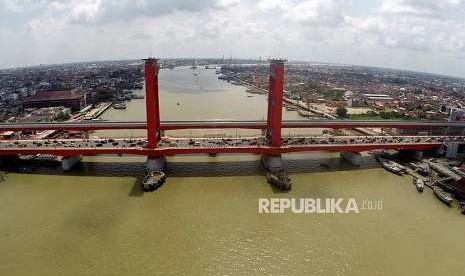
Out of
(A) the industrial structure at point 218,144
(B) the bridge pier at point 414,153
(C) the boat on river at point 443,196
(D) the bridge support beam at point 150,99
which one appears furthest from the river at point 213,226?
(B) the bridge pier at point 414,153

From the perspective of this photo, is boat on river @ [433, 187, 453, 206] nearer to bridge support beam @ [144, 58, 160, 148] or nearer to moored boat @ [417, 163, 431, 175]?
moored boat @ [417, 163, 431, 175]

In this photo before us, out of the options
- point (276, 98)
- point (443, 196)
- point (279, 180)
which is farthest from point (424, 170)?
point (276, 98)

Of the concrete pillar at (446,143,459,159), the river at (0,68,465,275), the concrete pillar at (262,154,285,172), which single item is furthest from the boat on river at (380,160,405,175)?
the concrete pillar at (262,154,285,172)

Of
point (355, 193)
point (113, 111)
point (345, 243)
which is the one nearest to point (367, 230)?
point (345, 243)

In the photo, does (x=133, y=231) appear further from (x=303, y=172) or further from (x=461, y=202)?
(x=461, y=202)

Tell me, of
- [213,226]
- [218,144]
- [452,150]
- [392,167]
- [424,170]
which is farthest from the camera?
[452,150]

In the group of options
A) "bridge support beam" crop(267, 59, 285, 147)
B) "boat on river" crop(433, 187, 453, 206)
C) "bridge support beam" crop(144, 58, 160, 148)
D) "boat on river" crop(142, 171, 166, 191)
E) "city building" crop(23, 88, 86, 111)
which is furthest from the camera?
"city building" crop(23, 88, 86, 111)

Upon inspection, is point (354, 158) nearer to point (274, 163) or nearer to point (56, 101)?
point (274, 163)

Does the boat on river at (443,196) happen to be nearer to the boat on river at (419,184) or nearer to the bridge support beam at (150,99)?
the boat on river at (419,184)
